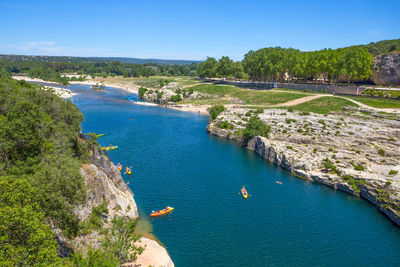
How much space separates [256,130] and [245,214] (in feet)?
130

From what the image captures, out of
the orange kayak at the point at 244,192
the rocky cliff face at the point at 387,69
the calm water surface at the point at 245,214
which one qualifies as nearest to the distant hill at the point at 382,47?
the rocky cliff face at the point at 387,69

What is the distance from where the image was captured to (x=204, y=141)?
89812 millimetres

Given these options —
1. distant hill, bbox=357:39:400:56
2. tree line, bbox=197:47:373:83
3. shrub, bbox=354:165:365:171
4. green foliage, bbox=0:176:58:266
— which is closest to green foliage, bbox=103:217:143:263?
green foliage, bbox=0:176:58:266

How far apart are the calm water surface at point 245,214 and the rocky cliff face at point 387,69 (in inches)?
2893

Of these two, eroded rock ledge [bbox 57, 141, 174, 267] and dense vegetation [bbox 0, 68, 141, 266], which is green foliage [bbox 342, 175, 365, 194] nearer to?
eroded rock ledge [bbox 57, 141, 174, 267]

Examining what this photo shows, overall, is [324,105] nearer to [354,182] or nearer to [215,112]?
[215,112]

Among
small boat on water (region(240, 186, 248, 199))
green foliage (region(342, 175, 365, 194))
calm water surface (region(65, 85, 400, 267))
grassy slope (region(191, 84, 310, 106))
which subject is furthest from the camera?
grassy slope (region(191, 84, 310, 106))

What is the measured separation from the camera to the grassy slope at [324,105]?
99.0 metres

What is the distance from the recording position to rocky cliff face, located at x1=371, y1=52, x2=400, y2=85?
354ft

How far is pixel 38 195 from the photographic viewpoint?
23234 millimetres

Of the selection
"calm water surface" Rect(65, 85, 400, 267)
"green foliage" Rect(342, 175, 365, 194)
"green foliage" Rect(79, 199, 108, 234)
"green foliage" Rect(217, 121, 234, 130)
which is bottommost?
"calm water surface" Rect(65, 85, 400, 267)

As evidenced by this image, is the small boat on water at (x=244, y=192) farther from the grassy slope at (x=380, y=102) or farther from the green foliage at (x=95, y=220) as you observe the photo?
the grassy slope at (x=380, y=102)

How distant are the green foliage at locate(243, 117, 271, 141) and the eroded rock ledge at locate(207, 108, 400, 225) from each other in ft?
5.49

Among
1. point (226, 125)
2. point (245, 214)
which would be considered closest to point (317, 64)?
point (226, 125)
